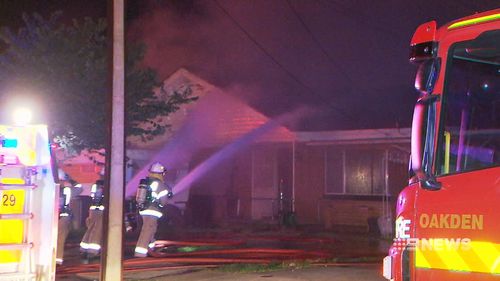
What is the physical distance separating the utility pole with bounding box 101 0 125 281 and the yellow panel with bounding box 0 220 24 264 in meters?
1.71

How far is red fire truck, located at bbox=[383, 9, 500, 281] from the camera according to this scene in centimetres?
319

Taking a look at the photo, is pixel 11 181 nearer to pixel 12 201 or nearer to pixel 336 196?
pixel 12 201

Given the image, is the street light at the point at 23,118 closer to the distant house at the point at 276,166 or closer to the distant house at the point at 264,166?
the distant house at the point at 276,166

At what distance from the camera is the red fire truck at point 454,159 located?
10.5 feet

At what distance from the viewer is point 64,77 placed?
13102 millimetres

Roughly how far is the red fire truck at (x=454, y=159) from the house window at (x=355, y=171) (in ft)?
40.8

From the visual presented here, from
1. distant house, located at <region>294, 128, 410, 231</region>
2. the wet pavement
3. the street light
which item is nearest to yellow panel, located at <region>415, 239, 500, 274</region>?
the street light

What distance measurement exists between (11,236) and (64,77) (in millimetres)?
8770

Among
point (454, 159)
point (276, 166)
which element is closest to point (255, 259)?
point (454, 159)

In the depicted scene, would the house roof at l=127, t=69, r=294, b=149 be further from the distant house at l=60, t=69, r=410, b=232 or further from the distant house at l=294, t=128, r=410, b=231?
the distant house at l=294, t=128, r=410, b=231

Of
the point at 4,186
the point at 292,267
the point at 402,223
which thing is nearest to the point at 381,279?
the point at 292,267

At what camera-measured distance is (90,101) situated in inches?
520

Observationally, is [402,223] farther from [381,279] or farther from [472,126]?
[381,279]

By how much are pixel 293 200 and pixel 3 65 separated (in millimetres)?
8413
